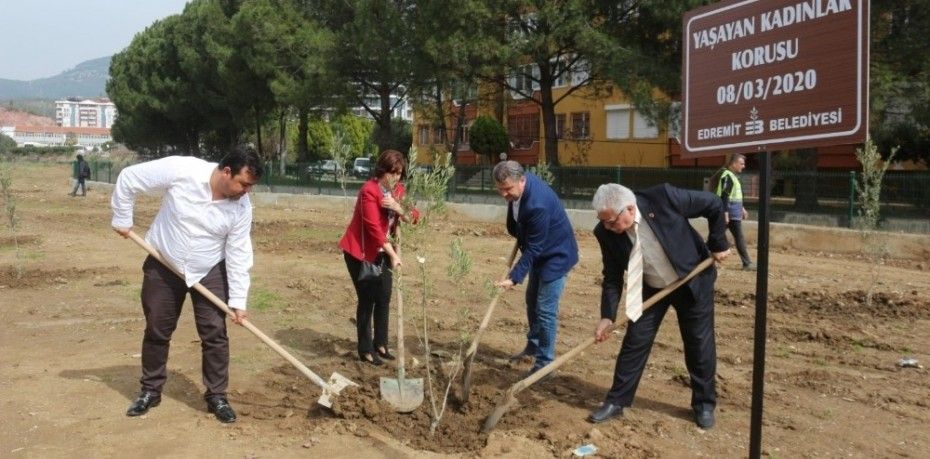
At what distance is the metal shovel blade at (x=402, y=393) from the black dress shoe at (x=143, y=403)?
1421mm

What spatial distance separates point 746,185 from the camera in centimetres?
2361

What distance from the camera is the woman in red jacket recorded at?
573 cm

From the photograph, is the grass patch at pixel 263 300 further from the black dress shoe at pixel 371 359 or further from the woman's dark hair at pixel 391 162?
the woman's dark hair at pixel 391 162

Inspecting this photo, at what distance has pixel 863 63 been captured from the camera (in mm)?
2857

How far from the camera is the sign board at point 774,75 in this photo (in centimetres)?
290

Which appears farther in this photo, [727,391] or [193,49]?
[193,49]

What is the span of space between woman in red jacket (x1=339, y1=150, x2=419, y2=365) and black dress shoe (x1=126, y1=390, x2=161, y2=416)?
1570 millimetres

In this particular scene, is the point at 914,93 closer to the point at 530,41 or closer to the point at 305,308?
the point at 530,41

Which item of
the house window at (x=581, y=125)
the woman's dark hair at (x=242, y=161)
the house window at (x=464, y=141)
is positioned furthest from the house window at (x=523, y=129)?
the woman's dark hair at (x=242, y=161)

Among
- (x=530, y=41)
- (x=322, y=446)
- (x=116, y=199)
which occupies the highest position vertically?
(x=530, y=41)

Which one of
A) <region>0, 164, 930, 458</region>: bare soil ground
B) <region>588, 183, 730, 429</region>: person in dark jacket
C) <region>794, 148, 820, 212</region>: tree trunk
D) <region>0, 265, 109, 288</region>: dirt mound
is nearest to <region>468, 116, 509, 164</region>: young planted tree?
<region>794, 148, 820, 212</region>: tree trunk

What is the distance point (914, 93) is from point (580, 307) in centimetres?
1190

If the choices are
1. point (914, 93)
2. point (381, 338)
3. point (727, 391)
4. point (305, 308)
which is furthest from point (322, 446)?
point (914, 93)

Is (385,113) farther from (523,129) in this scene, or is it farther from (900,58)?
(900,58)
